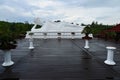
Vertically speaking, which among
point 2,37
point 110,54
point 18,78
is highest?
point 2,37

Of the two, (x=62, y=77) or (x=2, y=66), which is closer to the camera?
(x=62, y=77)

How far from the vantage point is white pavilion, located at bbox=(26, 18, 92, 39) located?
105ft

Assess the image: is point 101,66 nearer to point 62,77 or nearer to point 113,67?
point 113,67

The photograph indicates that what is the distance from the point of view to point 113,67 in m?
7.97

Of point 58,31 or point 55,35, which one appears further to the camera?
point 58,31

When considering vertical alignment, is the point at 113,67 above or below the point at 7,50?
below

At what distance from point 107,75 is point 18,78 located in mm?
2955

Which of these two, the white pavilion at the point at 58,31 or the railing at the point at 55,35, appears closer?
the railing at the point at 55,35

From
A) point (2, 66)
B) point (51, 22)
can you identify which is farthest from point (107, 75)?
point (51, 22)

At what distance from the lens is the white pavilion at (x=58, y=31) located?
31.9 m

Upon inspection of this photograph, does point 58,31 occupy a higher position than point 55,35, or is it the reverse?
point 58,31

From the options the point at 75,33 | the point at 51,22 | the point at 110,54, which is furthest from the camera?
the point at 51,22

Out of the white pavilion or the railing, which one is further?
the white pavilion

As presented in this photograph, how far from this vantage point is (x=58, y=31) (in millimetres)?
33156
